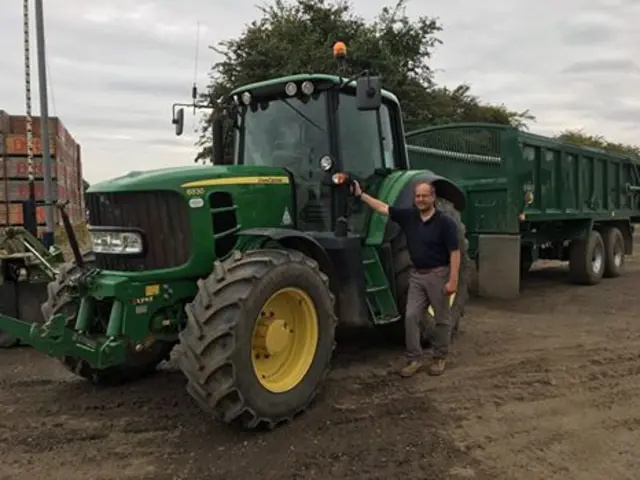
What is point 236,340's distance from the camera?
4.09 metres

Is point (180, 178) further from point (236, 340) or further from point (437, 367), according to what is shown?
point (437, 367)

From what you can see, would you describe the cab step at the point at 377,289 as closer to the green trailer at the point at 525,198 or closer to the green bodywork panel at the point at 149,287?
the green bodywork panel at the point at 149,287

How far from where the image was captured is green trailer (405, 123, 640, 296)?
959cm

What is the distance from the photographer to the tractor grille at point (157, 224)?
4672mm

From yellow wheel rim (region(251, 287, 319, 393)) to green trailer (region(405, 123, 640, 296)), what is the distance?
17.5 ft

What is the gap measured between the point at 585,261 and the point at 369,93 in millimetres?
7727

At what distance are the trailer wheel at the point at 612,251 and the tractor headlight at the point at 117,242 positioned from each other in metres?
9.81

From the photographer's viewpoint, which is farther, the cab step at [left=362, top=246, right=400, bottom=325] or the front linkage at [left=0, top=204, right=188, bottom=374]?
the cab step at [left=362, top=246, right=400, bottom=325]

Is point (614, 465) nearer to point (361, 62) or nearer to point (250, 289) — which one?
point (250, 289)

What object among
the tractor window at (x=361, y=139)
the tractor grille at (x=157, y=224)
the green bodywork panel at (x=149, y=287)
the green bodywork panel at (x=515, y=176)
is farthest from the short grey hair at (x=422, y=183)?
the green bodywork panel at (x=515, y=176)

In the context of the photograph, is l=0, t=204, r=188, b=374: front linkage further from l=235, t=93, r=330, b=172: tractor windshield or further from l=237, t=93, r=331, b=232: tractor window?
l=235, t=93, r=330, b=172: tractor windshield

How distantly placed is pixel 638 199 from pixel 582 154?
3.12 metres

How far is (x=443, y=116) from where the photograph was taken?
2109 centimetres

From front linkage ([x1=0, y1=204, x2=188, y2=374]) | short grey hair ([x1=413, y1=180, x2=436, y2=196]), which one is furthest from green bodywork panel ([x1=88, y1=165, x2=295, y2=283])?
short grey hair ([x1=413, y1=180, x2=436, y2=196])
